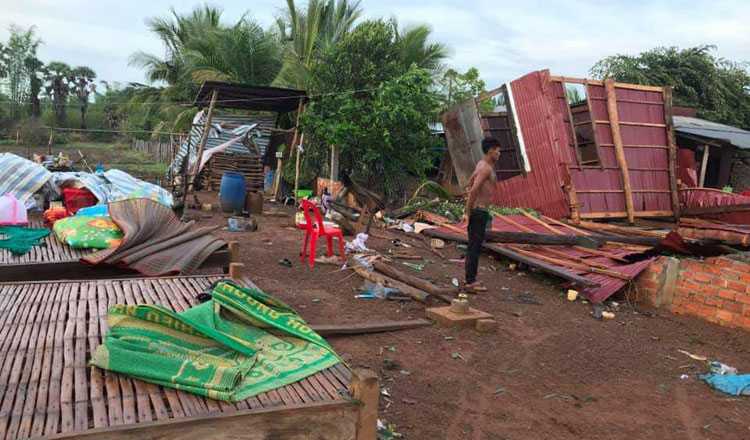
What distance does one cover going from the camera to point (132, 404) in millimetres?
2260

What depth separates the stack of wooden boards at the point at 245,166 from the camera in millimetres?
15069

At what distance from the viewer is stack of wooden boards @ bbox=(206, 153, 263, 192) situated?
49.4ft

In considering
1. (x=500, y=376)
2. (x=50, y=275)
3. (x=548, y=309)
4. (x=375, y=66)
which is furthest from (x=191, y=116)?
(x=500, y=376)

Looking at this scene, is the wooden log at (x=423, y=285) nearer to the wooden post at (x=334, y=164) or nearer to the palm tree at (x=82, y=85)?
the wooden post at (x=334, y=164)

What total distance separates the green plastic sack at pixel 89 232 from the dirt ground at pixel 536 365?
5.28 ft

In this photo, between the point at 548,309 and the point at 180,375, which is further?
the point at 548,309

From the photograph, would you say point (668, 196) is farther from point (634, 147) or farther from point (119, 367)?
point (119, 367)

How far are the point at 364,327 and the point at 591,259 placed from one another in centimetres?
388

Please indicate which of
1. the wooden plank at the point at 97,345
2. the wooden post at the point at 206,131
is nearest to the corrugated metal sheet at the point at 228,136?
the wooden post at the point at 206,131

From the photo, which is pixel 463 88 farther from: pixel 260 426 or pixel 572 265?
pixel 260 426

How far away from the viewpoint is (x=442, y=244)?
876 cm

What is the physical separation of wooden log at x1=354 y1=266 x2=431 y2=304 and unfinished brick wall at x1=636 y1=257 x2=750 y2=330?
2648mm

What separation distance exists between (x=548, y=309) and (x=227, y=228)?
19.5 ft

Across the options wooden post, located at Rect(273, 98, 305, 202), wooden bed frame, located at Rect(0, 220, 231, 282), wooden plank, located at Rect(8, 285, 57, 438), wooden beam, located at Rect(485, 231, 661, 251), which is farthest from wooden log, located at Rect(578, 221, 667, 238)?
wooden plank, located at Rect(8, 285, 57, 438)
